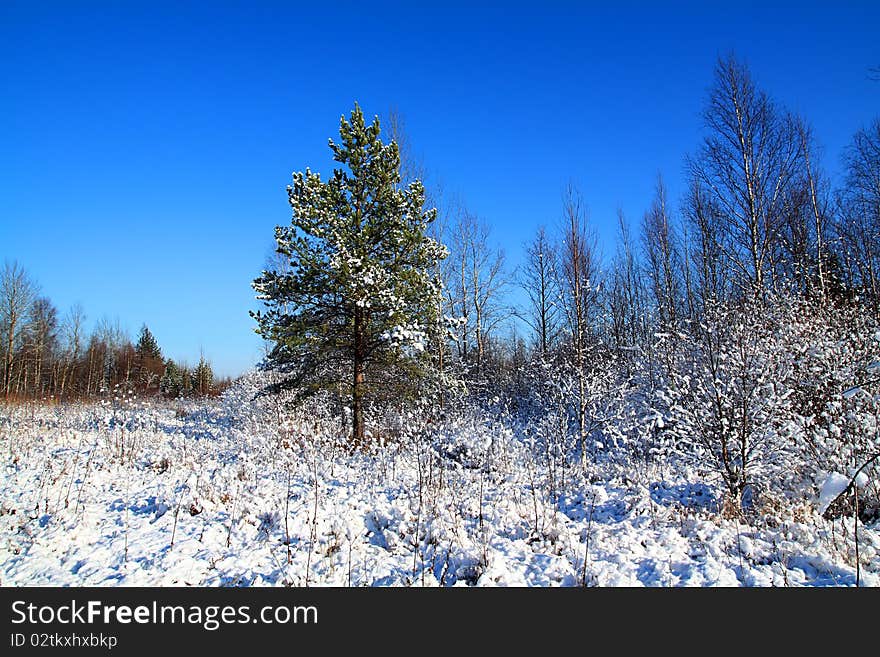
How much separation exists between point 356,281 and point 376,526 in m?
5.76

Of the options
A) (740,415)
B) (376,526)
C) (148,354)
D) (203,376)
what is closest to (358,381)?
(376,526)

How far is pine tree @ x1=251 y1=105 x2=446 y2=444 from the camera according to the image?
1008 cm

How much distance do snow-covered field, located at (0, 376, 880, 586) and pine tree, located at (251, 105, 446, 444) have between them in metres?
2.54

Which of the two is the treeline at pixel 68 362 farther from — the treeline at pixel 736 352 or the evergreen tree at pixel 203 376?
the treeline at pixel 736 352

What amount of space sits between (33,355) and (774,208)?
152 ft

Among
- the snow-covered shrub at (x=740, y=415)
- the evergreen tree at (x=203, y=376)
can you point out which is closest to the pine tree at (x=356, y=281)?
the snow-covered shrub at (x=740, y=415)

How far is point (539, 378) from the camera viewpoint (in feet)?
54.1

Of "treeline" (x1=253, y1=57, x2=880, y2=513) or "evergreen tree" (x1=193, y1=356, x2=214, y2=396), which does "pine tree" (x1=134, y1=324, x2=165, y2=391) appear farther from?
"treeline" (x1=253, y1=57, x2=880, y2=513)

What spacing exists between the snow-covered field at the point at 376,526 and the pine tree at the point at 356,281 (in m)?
2.54

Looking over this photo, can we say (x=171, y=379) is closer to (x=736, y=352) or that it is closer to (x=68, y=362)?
(x=68, y=362)

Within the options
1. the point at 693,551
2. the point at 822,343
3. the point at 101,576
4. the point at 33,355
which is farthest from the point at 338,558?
the point at 33,355

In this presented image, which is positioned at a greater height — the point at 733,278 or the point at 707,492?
the point at 733,278

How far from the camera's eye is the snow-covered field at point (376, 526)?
429 cm

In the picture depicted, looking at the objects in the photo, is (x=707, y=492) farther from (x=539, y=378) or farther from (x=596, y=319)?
(x=596, y=319)
